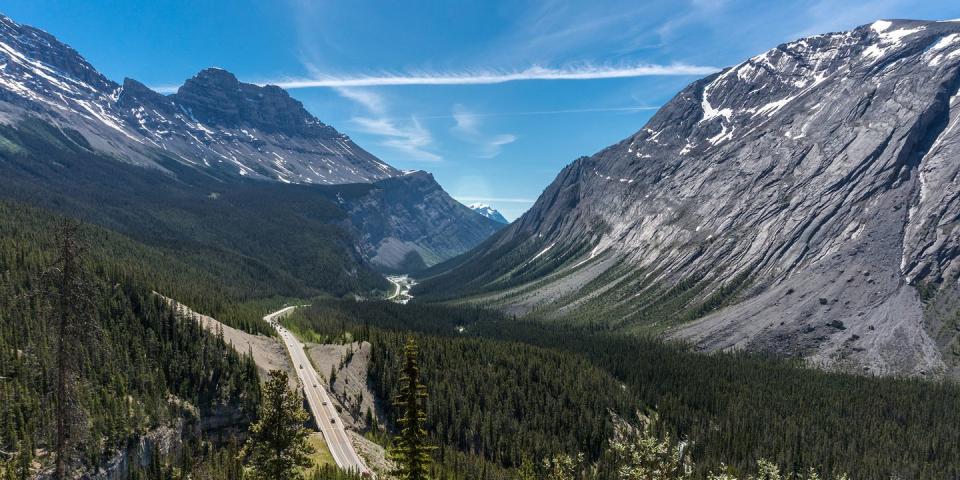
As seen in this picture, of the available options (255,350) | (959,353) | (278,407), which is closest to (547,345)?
(255,350)

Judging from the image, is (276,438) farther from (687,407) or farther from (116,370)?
(687,407)

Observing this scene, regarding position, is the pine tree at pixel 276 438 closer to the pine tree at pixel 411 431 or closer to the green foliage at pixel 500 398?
the pine tree at pixel 411 431

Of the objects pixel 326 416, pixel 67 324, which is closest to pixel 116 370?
pixel 326 416

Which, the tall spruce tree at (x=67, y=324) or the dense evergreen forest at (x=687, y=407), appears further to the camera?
the dense evergreen forest at (x=687, y=407)

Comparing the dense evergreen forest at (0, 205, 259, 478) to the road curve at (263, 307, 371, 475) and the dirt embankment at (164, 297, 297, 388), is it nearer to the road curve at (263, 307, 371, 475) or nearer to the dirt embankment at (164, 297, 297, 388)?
the dirt embankment at (164, 297, 297, 388)

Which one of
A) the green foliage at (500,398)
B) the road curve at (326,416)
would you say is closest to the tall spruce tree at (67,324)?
the road curve at (326,416)

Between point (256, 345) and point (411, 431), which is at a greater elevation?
point (256, 345)
